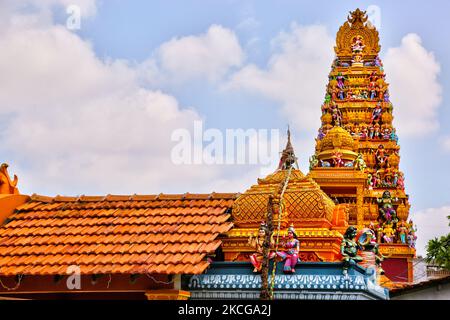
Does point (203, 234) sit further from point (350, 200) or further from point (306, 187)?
point (350, 200)

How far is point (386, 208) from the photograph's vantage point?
4478cm

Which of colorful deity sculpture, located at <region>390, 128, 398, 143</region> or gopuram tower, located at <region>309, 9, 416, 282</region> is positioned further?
colorful deity sculpture, located at <region>390, 128, 398, 143</region>

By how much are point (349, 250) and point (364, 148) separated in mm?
32770

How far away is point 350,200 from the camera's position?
3859 centimetres

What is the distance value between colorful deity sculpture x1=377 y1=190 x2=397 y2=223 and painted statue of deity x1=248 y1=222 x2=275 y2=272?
28.0m

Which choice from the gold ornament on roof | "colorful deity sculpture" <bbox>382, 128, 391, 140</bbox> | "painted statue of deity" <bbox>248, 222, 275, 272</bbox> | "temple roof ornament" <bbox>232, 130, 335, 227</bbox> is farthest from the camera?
"colorful deity sculpture" <bbox>382, 128, 391, 140</bbox>

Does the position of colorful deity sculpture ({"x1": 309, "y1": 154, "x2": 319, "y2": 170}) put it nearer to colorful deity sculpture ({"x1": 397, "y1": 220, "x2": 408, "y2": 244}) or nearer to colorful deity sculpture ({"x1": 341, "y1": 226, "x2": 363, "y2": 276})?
colorful deity sculpture ({"x1": 397, "y1": 220, "x2": 408, "y2": 244})

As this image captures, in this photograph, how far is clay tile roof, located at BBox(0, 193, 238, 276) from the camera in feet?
56.1

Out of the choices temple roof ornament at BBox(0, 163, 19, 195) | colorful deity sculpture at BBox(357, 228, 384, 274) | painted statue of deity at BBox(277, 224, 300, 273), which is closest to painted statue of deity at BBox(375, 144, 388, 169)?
colorful deity sculpture at BBox(357, 228, 384, 274)

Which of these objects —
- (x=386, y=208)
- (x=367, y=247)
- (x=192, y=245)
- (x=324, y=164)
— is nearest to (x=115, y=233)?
(x=192, y=245)
